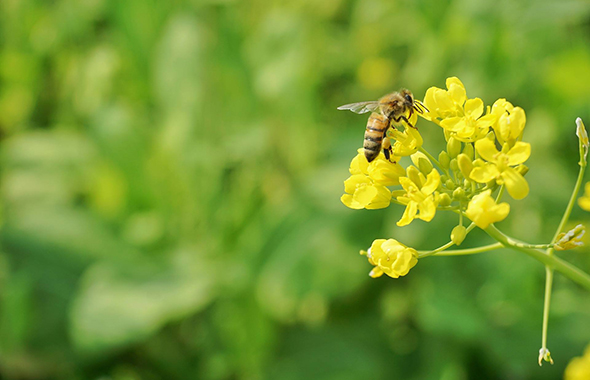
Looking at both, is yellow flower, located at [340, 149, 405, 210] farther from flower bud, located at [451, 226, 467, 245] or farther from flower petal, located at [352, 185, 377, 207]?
flower bud, located at [451, 226, 467, 245]

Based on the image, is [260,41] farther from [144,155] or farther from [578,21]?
[578,21]

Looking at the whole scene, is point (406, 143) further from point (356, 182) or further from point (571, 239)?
point (571, 239)

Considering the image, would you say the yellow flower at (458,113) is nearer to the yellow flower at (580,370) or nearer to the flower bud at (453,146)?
the flower bud at (453,146)

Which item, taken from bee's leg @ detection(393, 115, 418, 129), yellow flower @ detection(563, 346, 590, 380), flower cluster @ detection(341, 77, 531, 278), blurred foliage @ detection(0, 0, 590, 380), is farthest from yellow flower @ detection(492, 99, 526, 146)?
blurred foliage @ detection(0, 0, 590, 380)

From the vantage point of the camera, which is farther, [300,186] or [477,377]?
[300,186]

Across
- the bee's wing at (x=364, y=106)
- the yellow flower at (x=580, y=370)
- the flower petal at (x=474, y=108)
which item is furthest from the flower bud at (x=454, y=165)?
the yellow flower at (x=580, y=370)

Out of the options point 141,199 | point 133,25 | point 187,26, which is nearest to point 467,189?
point 141,199

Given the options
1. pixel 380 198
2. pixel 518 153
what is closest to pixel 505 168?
pixel 518 153
